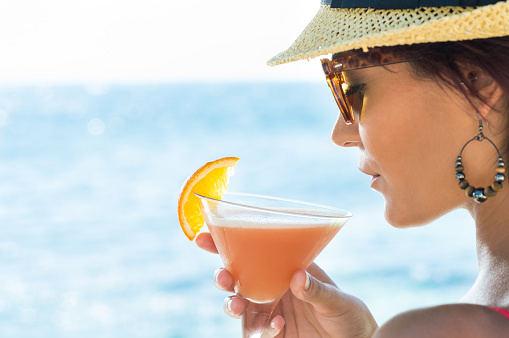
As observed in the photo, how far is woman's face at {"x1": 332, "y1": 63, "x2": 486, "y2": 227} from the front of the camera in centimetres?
126

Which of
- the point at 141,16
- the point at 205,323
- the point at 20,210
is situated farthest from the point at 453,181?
the point at 141,16

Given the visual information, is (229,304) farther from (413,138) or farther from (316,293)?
(413,138)

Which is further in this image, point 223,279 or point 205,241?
point 205,241

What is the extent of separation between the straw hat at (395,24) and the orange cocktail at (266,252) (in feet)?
1.26

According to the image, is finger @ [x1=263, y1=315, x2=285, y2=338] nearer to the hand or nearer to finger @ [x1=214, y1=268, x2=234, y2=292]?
the hand

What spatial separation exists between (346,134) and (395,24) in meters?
0.40

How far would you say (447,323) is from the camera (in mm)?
887

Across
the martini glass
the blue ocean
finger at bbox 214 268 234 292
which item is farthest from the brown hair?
the blue ocean

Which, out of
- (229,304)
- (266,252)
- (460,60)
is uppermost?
(460,60)

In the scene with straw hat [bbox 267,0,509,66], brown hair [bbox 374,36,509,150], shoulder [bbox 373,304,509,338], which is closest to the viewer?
shoulder [bbox 373,304,509,338]

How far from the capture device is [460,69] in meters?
1.22

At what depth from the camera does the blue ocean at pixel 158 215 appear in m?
7.82

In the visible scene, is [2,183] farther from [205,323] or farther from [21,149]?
[205,323]

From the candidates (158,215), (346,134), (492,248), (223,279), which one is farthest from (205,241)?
(158,215)
